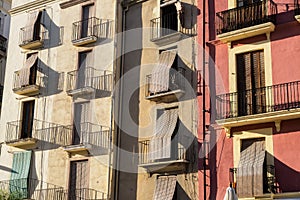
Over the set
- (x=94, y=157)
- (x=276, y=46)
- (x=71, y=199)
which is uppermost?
(x=276, y=46)

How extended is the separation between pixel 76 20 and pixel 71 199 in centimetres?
901

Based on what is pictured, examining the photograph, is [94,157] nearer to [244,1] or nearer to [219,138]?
[219,138]

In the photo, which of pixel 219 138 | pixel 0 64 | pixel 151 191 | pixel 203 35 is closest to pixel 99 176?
pixel 151 191

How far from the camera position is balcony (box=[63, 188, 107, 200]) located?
75.3 ft

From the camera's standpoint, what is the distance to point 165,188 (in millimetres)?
21422

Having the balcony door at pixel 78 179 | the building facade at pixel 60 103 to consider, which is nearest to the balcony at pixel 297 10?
the building facade at pixel 60 103

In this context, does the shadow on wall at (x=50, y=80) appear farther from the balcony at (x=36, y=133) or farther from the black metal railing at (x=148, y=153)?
the black metal railing at (x=148, y=153)

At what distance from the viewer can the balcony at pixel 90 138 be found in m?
23.6

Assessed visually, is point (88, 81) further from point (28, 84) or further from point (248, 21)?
point (248, 21)

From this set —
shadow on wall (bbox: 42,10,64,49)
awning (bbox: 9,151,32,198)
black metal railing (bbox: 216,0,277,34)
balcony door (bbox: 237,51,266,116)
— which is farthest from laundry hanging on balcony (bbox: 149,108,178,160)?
shadow on wall (bbox: 42,10,64,49)

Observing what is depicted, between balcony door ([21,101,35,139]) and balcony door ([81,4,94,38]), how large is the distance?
443 centimetres

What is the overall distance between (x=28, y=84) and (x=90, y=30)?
4177 millimetres

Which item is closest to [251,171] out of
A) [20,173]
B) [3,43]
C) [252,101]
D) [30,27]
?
[252,101]

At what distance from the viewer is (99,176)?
76.5 ft
